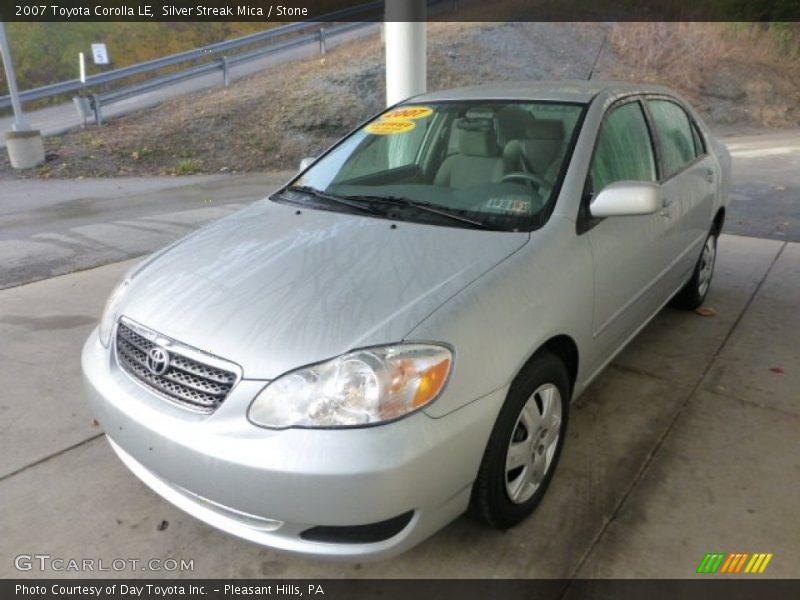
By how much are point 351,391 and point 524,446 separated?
2.58 ft

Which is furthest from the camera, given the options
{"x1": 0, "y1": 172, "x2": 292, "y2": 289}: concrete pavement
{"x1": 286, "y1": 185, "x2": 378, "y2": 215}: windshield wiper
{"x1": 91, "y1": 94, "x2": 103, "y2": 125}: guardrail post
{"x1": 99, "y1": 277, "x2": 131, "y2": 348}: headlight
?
{"x1": 91, "y1": 94, "x2": 103, "y2": 125}: guardrail post

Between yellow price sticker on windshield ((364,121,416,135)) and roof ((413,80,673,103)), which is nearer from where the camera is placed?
roof ((413,80,673,103))

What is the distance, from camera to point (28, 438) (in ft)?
9.84

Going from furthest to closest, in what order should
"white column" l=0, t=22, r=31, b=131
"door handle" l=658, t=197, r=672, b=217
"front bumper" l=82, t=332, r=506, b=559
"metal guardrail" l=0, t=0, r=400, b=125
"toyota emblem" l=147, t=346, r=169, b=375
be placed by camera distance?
1. "metal guardrail" l=0, t=0, r=400, b=125
2. "white column" l=0, t=22, r=31, b=131
3. "door handle" l=658, t=197, r=672, b=217
4. "toyota emblem" l=147, t=346, r=169, b=375
5. "front bumper" l=82, t=332, r=506, b=559

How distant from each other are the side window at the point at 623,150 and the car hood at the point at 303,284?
79 centimetres

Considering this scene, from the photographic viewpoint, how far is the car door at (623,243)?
2.76m

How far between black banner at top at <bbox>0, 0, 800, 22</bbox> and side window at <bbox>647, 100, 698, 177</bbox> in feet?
48.7

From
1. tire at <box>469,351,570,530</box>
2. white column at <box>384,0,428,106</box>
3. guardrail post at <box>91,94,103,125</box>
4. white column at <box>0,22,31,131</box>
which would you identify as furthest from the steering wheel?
guardrail post at <box>91,94,103,125</box>

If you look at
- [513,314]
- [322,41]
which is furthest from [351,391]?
[322,41]

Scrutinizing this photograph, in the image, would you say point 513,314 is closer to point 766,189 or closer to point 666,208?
point 666,208

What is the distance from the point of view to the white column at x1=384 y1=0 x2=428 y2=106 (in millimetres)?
5426

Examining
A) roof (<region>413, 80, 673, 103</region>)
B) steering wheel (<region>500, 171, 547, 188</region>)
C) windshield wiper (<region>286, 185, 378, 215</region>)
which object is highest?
roof (<region>413, 80, 673, 103</region>)

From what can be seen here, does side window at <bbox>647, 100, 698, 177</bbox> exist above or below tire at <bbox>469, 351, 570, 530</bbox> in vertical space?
above

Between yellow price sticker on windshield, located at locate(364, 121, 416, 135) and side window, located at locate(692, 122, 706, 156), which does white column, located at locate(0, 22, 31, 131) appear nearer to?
yellow price sticker on windshield, located at locate(364, 121, 416, 135)
